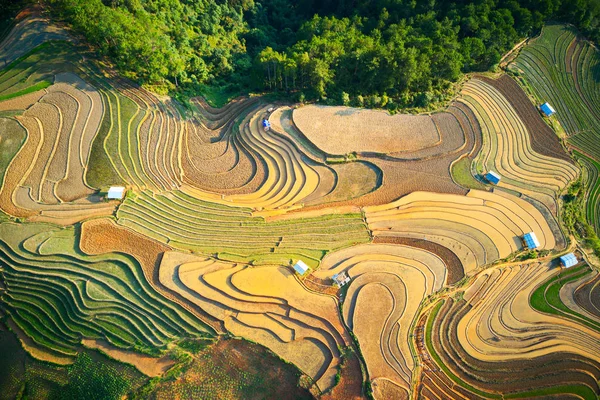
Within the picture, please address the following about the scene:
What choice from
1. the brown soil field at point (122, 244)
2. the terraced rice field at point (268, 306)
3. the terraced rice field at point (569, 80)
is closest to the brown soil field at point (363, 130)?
the terraced rice field at point (268, 306)

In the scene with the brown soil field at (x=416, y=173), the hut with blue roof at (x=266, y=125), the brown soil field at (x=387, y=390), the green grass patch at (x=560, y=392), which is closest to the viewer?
the brown soil field at (x=387, y=390)

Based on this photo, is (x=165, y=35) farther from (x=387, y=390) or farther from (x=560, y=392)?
(x=560, y=392)

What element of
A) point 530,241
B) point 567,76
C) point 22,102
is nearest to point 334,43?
point 530,241

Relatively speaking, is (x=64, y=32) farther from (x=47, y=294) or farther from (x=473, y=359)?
(x=473, y=359)

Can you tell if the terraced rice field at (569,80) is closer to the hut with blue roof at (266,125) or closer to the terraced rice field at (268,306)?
the hut with blue roof at (266,125)

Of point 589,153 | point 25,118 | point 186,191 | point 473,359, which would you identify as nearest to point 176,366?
point 186,191
